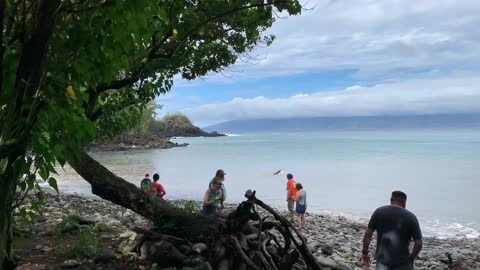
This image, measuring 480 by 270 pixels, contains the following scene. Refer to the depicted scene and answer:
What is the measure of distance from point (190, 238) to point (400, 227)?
10.7ft

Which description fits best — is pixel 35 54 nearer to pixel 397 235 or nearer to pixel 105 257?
pixel 105 257

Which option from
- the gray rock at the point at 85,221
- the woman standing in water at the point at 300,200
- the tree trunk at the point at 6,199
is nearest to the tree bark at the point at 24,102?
the tree trunk at the point at 6,199

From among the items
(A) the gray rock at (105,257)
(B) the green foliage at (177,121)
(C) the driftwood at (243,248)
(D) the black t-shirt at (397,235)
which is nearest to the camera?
(C) the driftwood at (243,248)

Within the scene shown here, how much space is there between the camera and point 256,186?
44.8 m

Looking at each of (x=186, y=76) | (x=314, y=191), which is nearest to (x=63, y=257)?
(x=186, y=76)

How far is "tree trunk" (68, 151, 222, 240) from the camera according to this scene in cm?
809

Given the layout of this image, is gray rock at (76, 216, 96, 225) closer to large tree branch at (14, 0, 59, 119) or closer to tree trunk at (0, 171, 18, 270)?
tree trunk at (0, 171, 18, 270)

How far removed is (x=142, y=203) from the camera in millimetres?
8836

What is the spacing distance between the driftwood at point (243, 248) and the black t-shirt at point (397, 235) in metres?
1.02

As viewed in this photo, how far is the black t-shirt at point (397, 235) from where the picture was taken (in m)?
6.90

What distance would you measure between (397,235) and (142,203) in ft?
14.6

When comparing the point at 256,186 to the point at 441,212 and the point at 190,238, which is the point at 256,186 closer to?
the point at 441,212

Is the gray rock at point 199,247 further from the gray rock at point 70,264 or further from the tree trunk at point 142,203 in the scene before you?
the gray rock at point 70,264

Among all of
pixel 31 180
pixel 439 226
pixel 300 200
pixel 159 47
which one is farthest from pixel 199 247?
pixel 439 226
